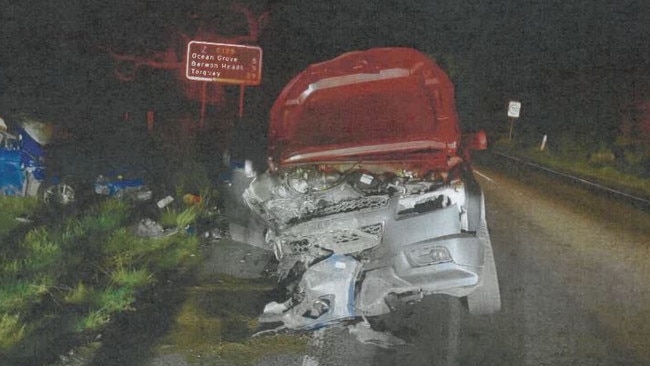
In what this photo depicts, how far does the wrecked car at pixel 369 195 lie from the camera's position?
5.08 meters

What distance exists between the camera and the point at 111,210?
836 cm

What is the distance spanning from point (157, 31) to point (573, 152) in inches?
695

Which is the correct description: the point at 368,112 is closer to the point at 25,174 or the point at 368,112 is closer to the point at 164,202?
the point at 164,202

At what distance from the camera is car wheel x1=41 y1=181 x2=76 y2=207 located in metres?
8.96

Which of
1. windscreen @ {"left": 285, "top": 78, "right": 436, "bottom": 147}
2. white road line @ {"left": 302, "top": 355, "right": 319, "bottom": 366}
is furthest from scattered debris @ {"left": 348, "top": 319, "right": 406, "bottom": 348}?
windscreen @ {"left": 285, "top": 78, "right": 436, "bottom": 147}

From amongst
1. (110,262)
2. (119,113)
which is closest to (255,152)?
(110,262)

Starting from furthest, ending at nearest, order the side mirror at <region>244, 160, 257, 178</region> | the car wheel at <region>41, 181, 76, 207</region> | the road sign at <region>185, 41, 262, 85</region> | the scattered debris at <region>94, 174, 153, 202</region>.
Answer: the road sign at <region>185, 41, 262, 85</region>, the scattered debris at <region>94, 174, 153, 202</region>, the car wheel at <region>41, 181, 76, 207</region>, the side mirror at <region>244, 160, 257, 178</region>

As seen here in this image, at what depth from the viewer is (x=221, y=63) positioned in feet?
44.6

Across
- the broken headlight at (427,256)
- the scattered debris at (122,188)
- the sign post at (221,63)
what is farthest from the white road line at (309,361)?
the sign post at (221,63)

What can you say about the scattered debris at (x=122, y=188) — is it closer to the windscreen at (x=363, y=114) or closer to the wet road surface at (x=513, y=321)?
the wet road surface at (x=513, y=321)

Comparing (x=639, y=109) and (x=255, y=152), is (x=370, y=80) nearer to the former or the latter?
(x=255, y=152)

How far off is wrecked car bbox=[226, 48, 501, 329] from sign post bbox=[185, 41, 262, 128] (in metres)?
7.41

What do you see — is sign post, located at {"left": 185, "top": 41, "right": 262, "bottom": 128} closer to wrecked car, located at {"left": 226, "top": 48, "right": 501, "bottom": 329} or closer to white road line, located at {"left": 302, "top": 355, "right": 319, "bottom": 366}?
wrecked car, located at {"left": 226, "top": 48, "right": 501, "bottom": 329}

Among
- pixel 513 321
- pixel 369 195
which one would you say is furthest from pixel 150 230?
pixel 513 321
